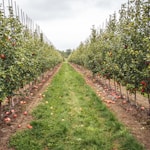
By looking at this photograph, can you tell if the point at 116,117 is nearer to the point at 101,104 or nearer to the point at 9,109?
the point at 101,104

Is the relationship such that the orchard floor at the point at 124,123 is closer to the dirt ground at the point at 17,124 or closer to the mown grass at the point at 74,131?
the dirt ground at the point at 17,124

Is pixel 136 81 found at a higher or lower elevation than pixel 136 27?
lower

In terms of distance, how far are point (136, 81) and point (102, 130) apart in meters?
1.90

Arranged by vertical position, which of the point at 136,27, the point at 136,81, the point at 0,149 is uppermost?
the point at 136,27

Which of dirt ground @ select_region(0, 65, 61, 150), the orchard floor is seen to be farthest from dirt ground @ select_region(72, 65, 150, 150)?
dirt ground @ select_region(0, 65, 61, 150)

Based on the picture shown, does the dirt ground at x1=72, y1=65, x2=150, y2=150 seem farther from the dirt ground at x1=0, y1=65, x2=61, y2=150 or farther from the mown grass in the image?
the dirt ground at x1=0, y1=65, x2=61, y2=150

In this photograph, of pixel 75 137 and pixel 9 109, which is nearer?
pixel 75 137

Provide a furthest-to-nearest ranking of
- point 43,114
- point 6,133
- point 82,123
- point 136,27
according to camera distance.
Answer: point 43,114 < point 82,123 < point 136,27 < point 6,133

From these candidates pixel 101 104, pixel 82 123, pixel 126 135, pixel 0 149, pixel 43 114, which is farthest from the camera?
pixel 101 104

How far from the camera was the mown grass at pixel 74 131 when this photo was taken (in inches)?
265

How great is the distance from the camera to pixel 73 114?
984 cm

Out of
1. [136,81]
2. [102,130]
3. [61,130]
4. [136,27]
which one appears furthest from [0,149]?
[136,27]

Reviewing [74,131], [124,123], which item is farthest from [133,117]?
[74,131]

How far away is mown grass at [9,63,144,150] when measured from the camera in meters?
6.73
